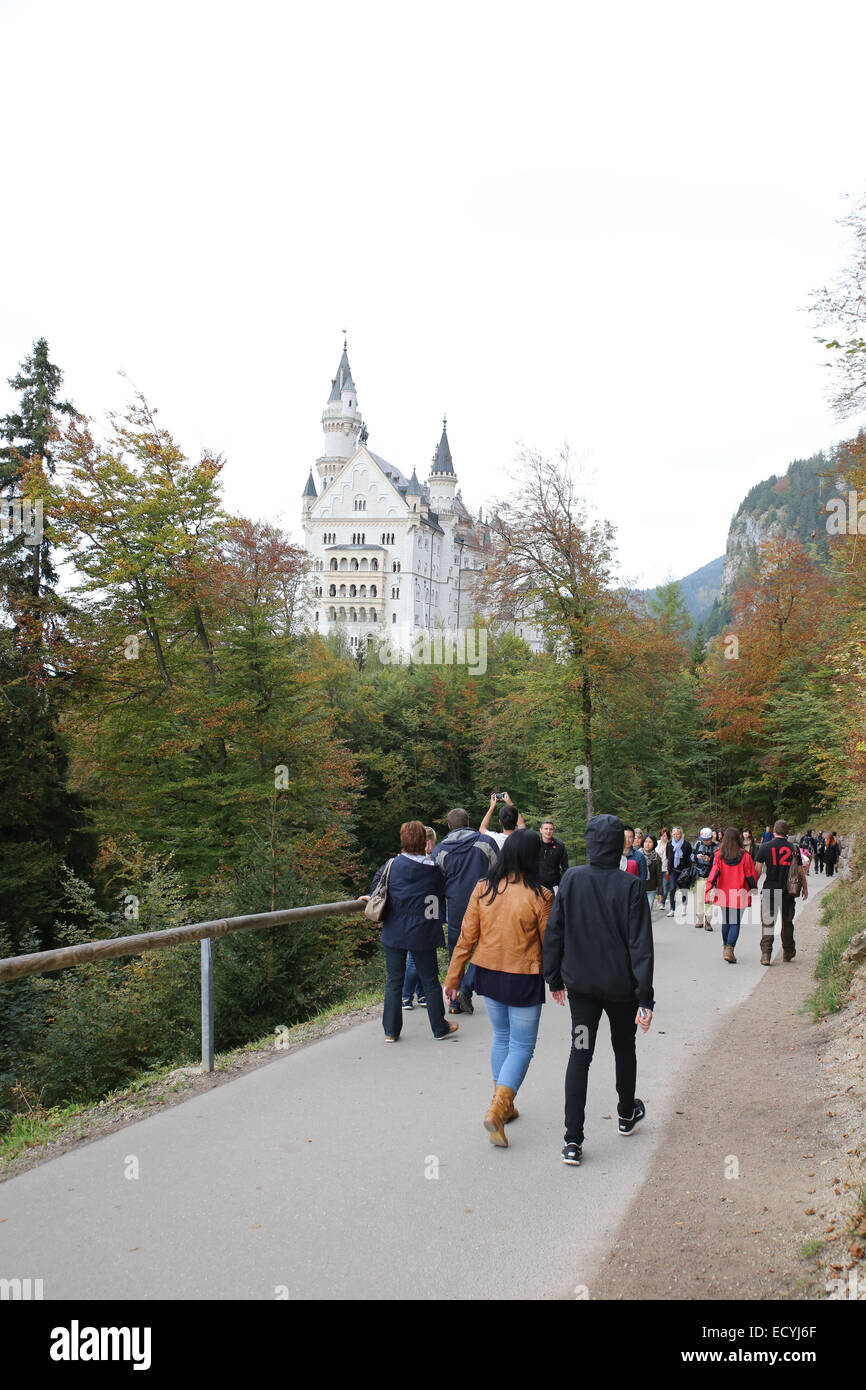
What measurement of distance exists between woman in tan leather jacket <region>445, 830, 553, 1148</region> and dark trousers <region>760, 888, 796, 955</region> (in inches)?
307

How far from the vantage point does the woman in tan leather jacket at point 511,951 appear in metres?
6.09

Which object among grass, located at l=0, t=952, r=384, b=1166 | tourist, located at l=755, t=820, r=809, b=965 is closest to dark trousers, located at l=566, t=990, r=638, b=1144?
grass, located at l=0, t=952, r=384, b=1166

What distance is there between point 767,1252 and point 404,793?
44.9m

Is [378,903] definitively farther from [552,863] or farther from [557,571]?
[557,571]

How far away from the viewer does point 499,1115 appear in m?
5.92

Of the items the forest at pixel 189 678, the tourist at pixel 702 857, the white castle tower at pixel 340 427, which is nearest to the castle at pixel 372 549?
the white castle tower at pixel 340 427

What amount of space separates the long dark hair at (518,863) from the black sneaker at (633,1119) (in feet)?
5.06

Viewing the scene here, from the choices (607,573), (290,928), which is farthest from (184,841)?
(290,928)

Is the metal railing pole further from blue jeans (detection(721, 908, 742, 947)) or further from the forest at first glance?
the forest

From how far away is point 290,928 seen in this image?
11.1 meters

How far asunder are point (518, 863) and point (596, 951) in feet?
2.41

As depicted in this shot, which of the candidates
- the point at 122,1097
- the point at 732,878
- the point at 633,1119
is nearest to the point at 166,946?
Answer: the point at 122,1097

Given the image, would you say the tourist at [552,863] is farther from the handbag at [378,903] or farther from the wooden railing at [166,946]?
the handbag at [378,903]
